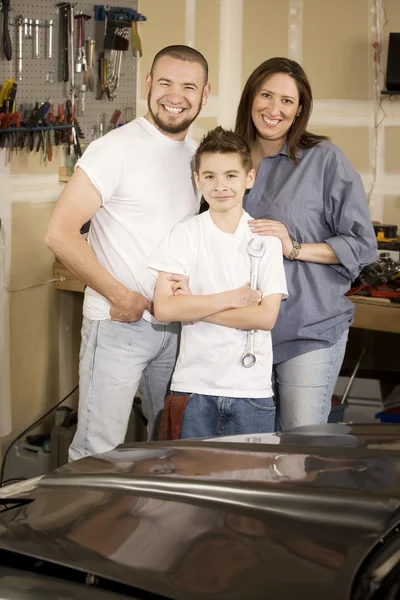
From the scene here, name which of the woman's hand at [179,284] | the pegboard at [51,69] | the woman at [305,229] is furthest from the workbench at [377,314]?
the pegboard at [51,69]

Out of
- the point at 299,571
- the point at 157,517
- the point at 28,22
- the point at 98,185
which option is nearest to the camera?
the point at 299,571

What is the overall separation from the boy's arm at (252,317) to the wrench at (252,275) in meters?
0.05

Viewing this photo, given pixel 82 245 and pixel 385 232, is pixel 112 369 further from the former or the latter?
pixel 385 232

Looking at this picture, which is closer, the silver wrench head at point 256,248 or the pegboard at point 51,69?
the silver wrench head at point 256,248

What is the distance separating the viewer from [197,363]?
242 cm

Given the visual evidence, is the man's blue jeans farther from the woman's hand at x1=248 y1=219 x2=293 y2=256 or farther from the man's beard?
the man's beard

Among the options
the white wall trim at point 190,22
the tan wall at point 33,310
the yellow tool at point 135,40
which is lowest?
the tan wall at point 33,310

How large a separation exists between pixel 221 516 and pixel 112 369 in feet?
4.91

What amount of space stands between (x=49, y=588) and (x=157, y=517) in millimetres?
173

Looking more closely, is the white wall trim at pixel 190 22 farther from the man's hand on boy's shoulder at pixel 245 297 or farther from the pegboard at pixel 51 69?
the man's hand on boy's shoulder at pixel 245 297

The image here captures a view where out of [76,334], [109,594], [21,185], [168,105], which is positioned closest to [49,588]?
[109,594]

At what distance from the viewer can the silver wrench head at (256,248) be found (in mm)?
2383

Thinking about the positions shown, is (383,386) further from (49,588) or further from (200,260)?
(49,588)

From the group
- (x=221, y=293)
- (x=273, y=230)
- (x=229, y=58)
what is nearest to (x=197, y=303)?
(x=221, y=293)
